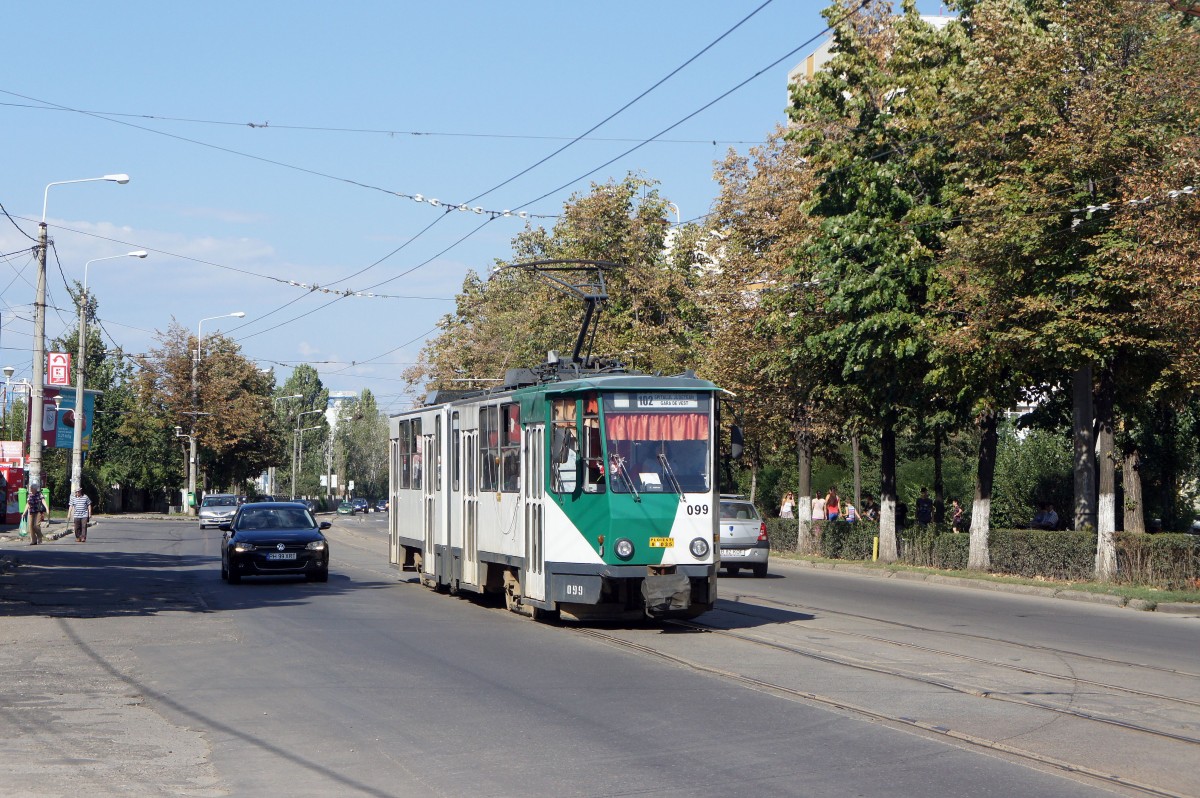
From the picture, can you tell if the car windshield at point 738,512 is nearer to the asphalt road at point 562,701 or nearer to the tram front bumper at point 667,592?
the asphalt road at point 562,701

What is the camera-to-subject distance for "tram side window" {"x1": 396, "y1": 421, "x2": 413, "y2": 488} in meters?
25.4

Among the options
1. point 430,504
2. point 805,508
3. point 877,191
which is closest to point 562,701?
point 430,504

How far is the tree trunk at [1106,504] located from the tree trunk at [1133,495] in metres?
5.74

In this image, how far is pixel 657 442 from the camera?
56.5 ft

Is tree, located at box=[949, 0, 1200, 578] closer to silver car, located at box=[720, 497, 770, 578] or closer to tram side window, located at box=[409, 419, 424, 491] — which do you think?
silver car, located at box=[720, 497, 770, 578]

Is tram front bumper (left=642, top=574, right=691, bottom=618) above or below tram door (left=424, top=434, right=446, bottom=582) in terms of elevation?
below

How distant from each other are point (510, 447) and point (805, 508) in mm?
21976

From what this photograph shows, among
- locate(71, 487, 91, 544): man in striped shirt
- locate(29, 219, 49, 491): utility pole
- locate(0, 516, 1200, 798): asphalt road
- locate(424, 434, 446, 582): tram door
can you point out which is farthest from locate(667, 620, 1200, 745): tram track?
locate(71, 487, 91, 544): man in striped shirt

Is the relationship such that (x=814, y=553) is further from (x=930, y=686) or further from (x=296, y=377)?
(x=296, y=377)

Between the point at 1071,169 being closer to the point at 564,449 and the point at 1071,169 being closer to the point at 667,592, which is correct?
the point at 564,449

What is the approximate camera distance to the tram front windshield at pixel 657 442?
17.1 metres

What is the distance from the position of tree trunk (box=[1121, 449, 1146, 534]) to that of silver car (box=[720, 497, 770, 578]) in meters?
9.85

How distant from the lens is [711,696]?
11.5 m

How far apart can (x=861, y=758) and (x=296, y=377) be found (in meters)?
134
